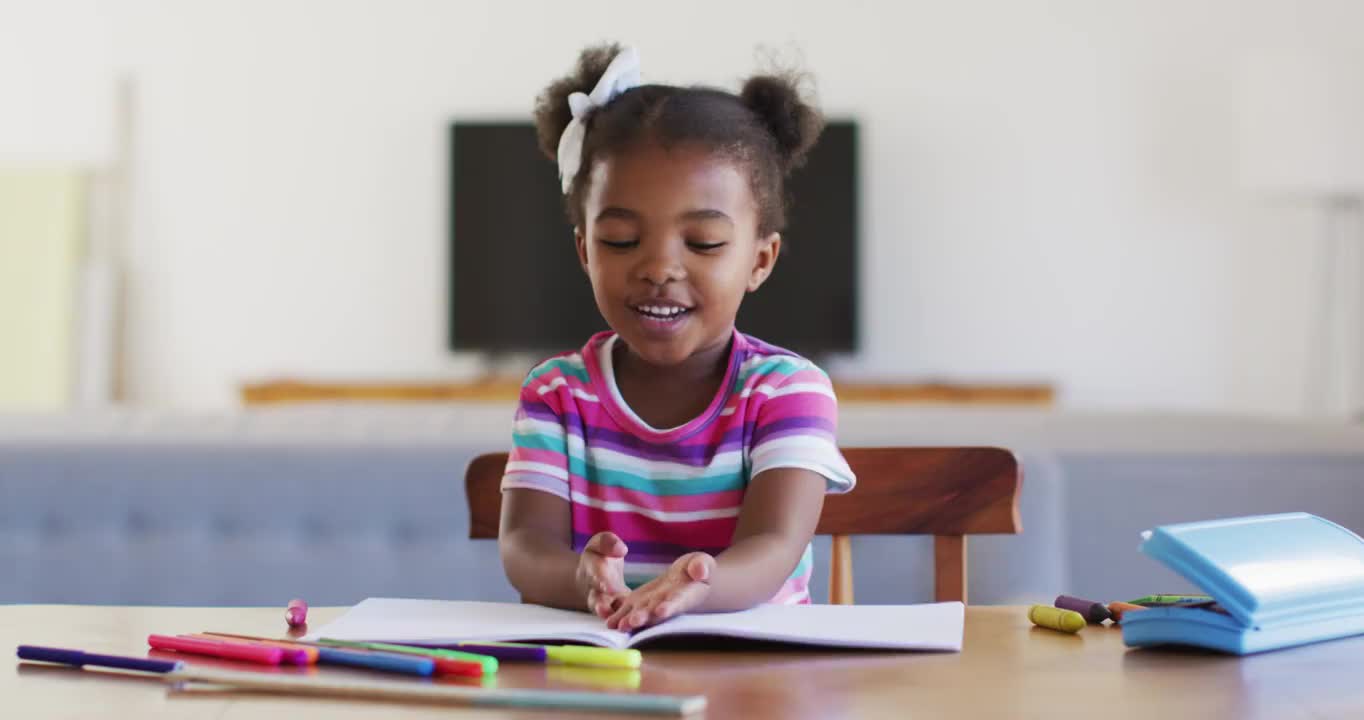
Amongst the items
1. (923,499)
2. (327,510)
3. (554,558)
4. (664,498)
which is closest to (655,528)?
(664,498)

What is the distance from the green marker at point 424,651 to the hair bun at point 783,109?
553 millimetres

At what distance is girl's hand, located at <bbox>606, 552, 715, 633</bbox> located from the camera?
77 cm

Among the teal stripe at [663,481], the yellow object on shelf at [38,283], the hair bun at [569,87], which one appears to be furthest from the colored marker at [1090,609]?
the yellow object on shelf at [38,283]

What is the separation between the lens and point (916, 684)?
0.64 m

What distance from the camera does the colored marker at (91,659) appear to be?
0.66 metres

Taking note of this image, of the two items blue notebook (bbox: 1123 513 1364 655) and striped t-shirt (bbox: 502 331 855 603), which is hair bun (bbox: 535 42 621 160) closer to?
striped t-shirt (bbox: 502 331 855 603)

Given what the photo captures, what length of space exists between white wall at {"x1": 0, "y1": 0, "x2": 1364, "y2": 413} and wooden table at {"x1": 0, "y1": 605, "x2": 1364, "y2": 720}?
15.2ft

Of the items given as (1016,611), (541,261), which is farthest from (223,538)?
(541,261)

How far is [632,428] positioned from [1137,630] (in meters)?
0.42

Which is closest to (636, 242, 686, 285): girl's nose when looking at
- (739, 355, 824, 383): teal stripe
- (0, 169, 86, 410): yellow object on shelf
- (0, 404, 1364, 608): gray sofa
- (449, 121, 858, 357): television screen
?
(739, 355, 824, 383): teal stripe

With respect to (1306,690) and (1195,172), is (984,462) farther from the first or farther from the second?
(1195,172)

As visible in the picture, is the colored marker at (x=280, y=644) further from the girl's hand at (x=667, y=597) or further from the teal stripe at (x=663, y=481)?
the teal stripe at (x=663, y=481)

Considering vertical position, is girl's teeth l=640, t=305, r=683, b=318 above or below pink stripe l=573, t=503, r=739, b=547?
above

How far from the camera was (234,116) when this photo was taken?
546 cm
